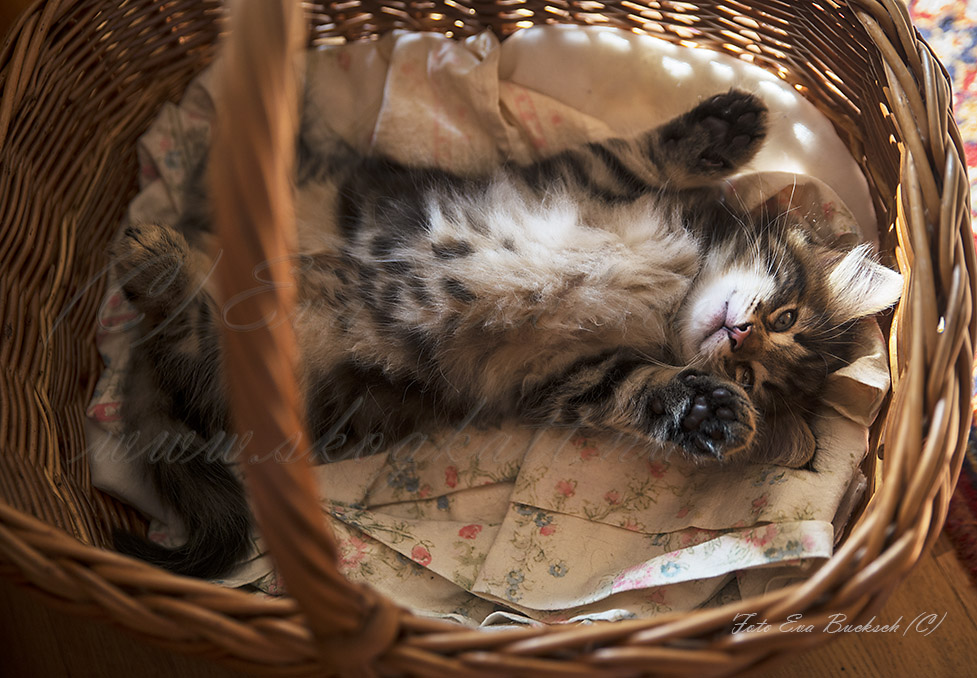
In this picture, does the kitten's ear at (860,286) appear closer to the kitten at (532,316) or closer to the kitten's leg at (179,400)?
the kitten at (532,316)

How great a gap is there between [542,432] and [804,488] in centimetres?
46

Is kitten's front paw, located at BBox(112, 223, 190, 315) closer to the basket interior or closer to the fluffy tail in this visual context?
the basket interior

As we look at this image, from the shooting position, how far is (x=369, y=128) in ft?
5.16

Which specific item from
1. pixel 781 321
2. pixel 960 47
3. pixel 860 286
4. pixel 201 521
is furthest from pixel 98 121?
pixel 960 47

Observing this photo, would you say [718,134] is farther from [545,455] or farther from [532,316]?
[545,455]

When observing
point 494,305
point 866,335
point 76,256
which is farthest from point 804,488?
point 76,256

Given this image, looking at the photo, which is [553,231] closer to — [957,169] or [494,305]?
[494,305]

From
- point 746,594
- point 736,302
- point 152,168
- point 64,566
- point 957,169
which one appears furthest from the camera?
point 152,168

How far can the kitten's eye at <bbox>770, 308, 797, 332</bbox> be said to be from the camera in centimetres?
126

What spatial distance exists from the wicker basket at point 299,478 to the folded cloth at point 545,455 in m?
0.06

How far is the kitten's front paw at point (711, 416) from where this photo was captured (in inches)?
43.6

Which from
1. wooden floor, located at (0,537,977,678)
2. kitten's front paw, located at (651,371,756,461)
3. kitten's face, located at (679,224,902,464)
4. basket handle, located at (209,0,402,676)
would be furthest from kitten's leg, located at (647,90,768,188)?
basket handle, located at (209,0,402,676)

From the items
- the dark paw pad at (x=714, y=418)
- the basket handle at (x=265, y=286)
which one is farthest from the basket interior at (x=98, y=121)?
the basket handle at (x=265, y=286)

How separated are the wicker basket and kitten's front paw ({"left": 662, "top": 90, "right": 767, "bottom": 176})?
0.64 ft
